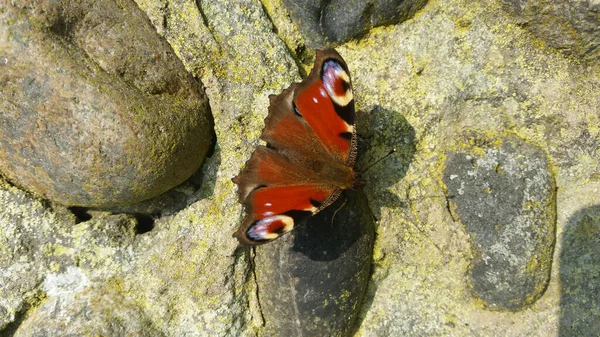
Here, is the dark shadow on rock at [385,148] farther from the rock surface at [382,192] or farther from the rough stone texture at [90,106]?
the rough stone texture at [90,106]

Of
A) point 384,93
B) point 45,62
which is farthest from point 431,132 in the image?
point 45,62

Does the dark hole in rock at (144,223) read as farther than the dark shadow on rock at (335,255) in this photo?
Yes

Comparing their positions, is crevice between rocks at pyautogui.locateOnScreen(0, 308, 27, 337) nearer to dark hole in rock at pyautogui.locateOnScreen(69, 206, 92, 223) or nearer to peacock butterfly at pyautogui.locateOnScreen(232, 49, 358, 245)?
dark hole in rock at pyautogui.locateOnScreen(69, 206, 92, 223)

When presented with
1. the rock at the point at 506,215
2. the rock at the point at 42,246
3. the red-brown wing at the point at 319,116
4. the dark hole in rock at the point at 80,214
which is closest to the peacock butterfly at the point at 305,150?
the red-brown wing at the point at 319,116

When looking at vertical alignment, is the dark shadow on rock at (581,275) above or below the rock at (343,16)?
below

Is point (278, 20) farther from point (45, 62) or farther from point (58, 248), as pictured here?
point (58, 248)

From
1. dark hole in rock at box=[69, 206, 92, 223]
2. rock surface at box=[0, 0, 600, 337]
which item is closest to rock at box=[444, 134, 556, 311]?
rock surface at box=[0, 0, 600, 337]

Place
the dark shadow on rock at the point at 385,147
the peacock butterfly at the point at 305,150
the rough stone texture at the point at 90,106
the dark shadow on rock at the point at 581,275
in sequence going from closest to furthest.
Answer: the rough stone texture at the point at 90,106
the peacock butterfly at the point at 305,150
the dark shadow on rock at the point at 581,275
the dark shadow on rock at the point at 385,147
